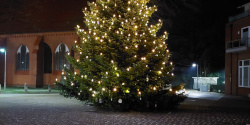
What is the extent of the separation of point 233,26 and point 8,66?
31.9 m

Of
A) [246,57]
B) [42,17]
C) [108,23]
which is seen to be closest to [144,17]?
[108,23]

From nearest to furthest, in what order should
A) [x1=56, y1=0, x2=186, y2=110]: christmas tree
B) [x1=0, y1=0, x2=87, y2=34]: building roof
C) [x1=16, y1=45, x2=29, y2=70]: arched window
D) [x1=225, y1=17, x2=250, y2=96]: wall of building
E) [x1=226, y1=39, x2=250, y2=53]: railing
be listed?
1. [x1=56, y1=0, x2=186, y2=110]: christmas tree
2. [x1=226, y1=39, x2=250, y2=53]: railing
3. [x1=225, y1=17, x2=250, y2=96]: wall of building
4. [x1=0, y1=0, x2=87, y2=34]: building roof
5. [x1=16, y1=45, x2=29, y2=70]: arched window

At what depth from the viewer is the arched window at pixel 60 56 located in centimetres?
4372

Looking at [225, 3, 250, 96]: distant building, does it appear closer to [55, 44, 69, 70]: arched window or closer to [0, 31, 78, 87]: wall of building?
[0, 31, 78, 87]: wall of building

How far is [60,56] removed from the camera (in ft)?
145

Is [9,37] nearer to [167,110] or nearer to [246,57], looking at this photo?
[246,57]

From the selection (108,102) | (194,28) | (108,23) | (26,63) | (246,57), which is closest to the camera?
(108,102)

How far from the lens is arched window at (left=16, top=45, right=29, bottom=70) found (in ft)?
149

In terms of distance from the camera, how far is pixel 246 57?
96.4 ft

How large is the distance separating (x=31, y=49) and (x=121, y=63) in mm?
31181

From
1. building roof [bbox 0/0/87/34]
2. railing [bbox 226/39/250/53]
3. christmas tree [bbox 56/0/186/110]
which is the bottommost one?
christmas tree [bbox 56/0/186/110]

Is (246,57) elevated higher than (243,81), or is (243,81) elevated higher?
(246,57)

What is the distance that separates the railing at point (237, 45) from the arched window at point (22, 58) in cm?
2800

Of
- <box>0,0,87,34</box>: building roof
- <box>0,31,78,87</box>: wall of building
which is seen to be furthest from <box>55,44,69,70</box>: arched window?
<box>0,0,87,34</box>: building roof
